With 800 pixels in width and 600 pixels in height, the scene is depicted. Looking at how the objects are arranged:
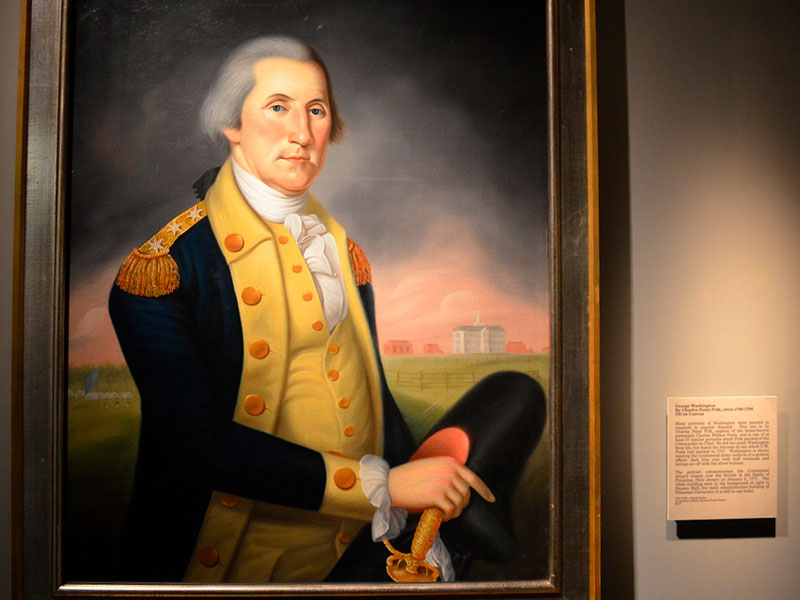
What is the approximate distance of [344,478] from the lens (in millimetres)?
1274

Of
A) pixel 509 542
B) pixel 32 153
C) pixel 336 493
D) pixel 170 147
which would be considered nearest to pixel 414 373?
pixel 336 493

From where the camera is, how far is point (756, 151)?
1.39 metres

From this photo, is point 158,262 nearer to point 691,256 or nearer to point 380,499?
point 380,499

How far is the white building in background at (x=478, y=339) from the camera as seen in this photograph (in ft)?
4.26

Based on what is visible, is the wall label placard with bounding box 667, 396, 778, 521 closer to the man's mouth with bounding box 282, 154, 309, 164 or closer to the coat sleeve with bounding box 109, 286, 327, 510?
the coat sleeve with bounding box 109, 286, 327, 510

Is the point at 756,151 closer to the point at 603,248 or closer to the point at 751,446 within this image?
the point at 603,248

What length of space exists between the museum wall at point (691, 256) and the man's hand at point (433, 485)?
33cm

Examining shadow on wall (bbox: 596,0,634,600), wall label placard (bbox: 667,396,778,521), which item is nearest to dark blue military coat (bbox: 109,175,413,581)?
shadow on wall (bbox: 596,0,634,600)

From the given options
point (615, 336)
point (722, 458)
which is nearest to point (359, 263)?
point (615, 336)

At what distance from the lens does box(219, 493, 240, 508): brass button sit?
126cm

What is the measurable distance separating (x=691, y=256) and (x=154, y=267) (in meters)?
1.19

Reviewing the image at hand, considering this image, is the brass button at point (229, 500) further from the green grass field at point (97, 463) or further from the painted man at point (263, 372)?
the green grass field at point (97, 463)

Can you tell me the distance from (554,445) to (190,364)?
80 cm

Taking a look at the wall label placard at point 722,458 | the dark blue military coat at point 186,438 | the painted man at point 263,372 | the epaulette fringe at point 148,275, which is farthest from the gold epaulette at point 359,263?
the wall label placard at point 722,458
